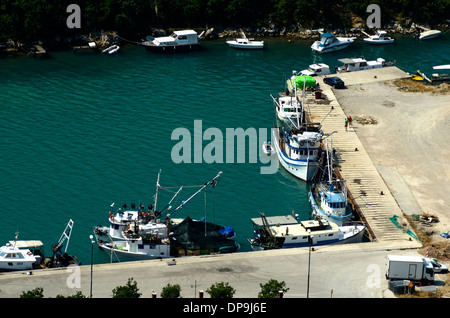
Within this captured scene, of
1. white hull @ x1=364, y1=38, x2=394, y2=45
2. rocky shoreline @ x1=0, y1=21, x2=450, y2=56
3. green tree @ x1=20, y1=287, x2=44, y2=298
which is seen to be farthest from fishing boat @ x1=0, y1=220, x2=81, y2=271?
white hull @ x1=364, y1=38, x2=394, y2=45

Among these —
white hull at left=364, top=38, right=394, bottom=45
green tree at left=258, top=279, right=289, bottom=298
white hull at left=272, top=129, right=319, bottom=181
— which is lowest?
green tree at left=258, top=279, right=289, bottom=298

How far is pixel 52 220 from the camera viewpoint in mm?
93938

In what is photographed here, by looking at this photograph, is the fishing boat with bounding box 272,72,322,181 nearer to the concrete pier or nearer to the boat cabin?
the concrete pier

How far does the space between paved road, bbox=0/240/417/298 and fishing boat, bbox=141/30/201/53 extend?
81.0 m

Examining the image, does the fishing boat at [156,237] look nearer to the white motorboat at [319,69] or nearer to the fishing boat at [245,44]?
the white motorboat at [319,69]

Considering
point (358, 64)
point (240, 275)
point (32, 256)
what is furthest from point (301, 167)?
point (358, 64)

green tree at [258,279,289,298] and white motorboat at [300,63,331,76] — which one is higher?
white motorboat at [300,63,331,76]

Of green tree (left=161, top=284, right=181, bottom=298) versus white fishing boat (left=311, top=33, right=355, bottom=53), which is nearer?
green tree (left=161, top=284, right=181, bottom=298)

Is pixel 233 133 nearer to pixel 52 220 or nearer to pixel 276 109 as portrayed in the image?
pixel 276 109

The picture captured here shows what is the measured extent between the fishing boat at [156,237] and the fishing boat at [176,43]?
73.6 m

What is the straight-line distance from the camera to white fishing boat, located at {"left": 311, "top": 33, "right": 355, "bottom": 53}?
157 m

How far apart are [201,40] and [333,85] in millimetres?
42522

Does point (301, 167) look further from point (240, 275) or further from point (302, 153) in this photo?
point (240, 275)
